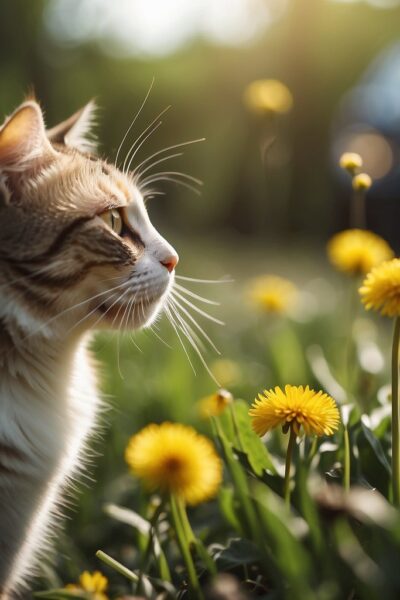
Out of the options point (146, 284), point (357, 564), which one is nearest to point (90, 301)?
point (146, 284)

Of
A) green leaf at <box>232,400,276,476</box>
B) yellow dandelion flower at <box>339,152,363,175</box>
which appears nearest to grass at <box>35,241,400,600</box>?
green leaf at <box>232,400,276,476</box>

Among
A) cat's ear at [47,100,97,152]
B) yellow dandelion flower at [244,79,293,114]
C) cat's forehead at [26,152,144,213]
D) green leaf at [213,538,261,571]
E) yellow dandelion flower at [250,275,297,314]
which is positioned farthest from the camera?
yellow dandelion flower at [250,275,297,314]

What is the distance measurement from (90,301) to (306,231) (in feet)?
22.7

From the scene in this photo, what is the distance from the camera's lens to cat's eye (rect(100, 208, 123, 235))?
127 cm

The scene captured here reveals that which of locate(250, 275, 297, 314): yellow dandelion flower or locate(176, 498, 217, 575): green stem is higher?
locate(176, 498, 217, 575): green stem

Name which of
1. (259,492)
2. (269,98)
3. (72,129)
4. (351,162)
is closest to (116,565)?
(259,492)

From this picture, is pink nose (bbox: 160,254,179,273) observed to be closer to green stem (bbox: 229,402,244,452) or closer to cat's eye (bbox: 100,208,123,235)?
cat's eye (bbox: 100,208,123,235)

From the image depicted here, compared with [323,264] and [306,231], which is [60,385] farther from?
[306,231]

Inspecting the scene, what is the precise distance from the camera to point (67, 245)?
1.19 metres

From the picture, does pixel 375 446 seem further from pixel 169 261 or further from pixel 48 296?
pixel 48 296

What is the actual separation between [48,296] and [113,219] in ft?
0.70

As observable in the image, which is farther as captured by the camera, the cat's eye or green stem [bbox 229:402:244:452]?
the cat's eye

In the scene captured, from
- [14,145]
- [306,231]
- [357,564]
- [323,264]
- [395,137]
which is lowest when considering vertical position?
[306,231]

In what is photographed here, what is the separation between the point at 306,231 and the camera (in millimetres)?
7926
